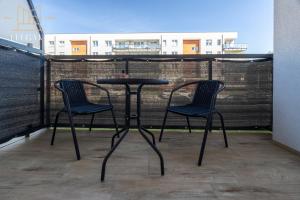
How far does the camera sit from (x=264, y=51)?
11.9 ft

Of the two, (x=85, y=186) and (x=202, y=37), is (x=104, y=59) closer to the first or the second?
(x=85, y=186)

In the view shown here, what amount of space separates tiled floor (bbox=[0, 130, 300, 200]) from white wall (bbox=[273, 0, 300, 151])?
0.21m

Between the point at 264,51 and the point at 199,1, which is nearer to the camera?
the point at 264,51

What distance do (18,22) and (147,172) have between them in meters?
2.73

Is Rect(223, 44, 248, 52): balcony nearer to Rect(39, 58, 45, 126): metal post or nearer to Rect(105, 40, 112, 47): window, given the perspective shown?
Rect(39, 58, 45, 126): metal post

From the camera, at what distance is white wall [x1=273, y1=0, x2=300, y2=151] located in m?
2.56

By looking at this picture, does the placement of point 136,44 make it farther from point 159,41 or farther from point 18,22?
point 18,22

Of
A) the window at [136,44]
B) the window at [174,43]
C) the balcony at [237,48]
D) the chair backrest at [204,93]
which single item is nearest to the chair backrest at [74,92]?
the chair backrest at [204,93]

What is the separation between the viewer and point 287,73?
2.73 metres

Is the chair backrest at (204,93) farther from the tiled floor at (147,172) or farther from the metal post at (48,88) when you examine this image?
the metal post at (48,88)

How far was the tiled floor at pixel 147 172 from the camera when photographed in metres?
1.65

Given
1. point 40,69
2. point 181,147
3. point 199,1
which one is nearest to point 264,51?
point 181,147

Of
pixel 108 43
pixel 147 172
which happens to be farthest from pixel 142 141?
pixel 108 43

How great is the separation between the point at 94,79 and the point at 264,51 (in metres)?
2.25
